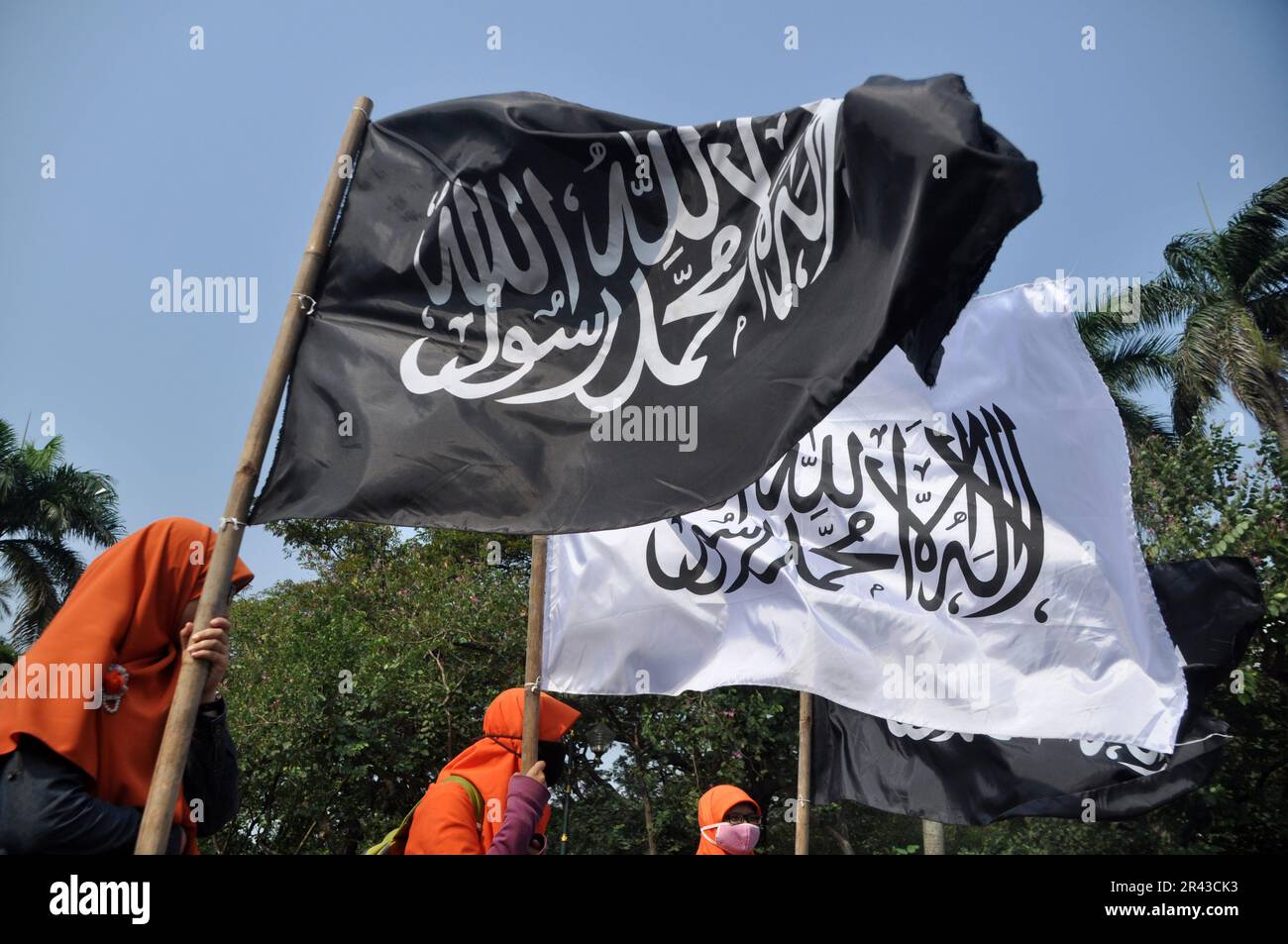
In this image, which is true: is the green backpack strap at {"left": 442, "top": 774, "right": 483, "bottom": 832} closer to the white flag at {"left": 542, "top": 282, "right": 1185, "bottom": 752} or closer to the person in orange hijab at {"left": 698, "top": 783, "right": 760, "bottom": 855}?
the person in orange hijab at {"left": 698, "top": 783, "right": 760, "bottom": 855}

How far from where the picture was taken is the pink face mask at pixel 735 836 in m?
5.61

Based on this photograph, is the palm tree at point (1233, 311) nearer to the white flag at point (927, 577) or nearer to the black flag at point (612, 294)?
the white flag at point (927, 577)

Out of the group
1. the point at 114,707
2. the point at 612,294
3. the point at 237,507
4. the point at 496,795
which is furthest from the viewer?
the point at 496,795

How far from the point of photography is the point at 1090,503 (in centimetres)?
743

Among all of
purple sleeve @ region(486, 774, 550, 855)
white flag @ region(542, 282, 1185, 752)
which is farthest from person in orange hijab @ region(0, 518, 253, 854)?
white flag @ region(542, 282, 1185, 752)

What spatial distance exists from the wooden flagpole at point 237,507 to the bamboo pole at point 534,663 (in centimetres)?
101

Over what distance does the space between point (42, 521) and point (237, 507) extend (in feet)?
78.4

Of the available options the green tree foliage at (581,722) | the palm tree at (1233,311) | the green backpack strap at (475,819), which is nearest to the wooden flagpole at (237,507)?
the green backpack strap at (475,819)

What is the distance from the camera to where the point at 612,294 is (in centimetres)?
348

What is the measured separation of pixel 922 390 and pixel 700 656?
7.67 feet

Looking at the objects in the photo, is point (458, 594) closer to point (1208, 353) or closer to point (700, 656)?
point (700, 656)

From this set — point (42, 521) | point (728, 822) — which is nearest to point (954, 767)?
point (728, 822)

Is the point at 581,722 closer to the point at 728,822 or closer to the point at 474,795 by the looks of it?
the point at 728,822
